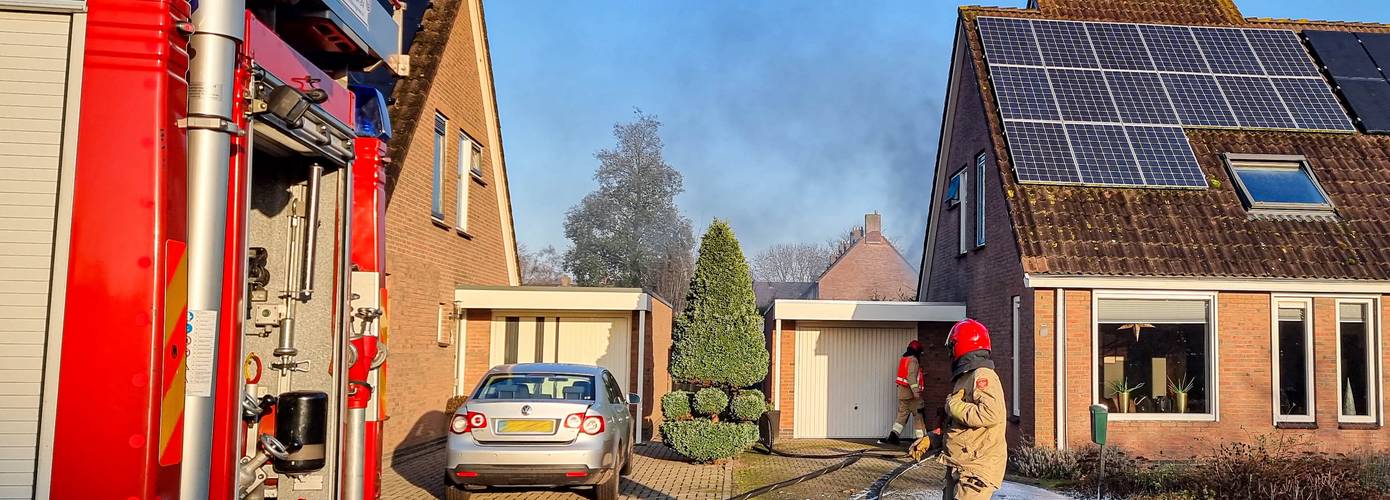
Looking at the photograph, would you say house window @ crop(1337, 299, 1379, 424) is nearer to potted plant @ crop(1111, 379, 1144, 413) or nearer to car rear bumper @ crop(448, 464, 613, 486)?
potted plant @ crop(1111, 379, 1144, 413)

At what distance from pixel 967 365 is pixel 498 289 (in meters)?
11.4

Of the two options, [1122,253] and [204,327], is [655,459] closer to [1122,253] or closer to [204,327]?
[1122,253]

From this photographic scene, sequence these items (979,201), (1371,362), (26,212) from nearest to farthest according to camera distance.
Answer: (26,212) < (1371,362) < (979,201)

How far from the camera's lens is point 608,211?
148ft

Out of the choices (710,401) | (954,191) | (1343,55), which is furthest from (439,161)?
(1343,55)

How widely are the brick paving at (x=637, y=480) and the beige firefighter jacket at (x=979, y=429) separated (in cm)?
553

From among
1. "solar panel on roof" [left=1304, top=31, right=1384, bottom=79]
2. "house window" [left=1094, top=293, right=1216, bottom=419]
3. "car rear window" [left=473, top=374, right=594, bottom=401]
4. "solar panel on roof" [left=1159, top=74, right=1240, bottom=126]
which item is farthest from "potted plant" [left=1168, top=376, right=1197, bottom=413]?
"car rear window" [left=473, top=374, right=594, bottom=401]

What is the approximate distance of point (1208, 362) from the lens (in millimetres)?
14219

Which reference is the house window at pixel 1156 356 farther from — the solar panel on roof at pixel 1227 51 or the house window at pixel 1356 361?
the solar panel on roof at pixel 1227 51

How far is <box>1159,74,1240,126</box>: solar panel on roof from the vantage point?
1647cm

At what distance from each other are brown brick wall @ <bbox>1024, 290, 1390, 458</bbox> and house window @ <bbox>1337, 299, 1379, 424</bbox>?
0.15m

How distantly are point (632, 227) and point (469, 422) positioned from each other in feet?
115

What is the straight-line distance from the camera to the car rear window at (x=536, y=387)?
1049cm

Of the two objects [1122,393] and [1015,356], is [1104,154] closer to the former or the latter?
[1015,356]
